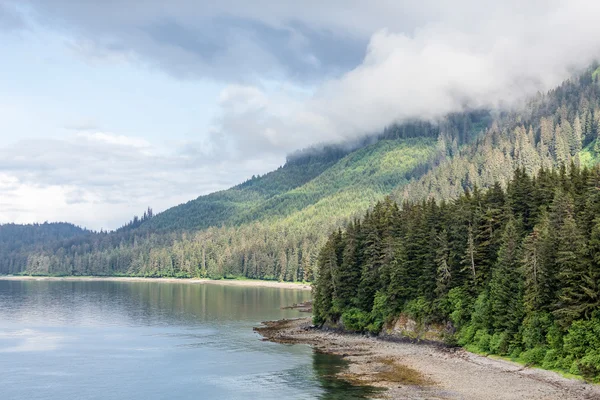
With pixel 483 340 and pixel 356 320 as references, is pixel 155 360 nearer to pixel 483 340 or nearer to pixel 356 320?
pixel 356 320

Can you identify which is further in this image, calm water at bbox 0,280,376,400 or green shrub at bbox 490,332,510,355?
green shrub at bbox 490,332,510,355

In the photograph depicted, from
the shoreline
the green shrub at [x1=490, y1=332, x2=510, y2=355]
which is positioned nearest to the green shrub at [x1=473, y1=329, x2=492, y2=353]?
the green shrub at [x1=490, y1=332, x2=510, y2=355]

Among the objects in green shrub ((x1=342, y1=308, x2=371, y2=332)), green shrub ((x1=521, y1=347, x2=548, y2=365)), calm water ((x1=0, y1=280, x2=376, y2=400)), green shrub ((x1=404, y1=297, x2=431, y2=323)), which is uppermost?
green shrub ((x1=404, y1=297, x2=431, y2=323))

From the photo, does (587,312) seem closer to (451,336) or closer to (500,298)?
(500,298)

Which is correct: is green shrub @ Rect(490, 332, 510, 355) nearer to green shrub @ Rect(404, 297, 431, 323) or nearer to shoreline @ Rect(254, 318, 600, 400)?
shoreline @ Rect(254, 318, 600, 400)

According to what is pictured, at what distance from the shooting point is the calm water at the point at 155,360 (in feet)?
245

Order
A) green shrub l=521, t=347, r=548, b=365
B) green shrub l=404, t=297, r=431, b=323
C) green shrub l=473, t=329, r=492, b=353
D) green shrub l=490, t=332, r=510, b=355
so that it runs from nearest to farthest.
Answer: green shrub l=521, t=347, r=548, b=365
green shrub l=490, t=332, r=510, b=355
green shrub l=473, t=329, r=492, b=353
green shrub l=404, t=297, r=431, b=323

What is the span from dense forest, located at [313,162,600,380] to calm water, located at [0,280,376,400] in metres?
19.1

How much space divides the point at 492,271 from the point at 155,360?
53.4 m

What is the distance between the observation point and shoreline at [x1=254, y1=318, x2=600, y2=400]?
220 feet

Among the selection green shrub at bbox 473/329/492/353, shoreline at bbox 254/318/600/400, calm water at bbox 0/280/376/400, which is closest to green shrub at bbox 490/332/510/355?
green shrub at bbox 473/329/492/353

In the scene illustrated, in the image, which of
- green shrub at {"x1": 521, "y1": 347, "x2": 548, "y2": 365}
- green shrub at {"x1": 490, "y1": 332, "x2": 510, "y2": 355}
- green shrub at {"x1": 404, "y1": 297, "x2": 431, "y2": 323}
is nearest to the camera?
green shrub at {"x1": 521, "y1": 347, "x2": 548, "y2": 365}

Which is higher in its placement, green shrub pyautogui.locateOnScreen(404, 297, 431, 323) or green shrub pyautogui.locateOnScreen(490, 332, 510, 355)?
green shrub pyautogui.locateOnScreen(404, 297, 431, 323)

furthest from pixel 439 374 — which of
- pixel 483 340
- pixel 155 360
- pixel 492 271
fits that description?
pixel 155 360
